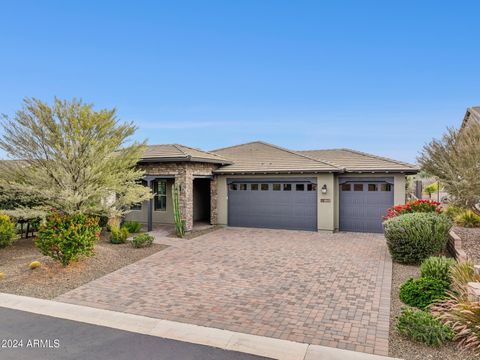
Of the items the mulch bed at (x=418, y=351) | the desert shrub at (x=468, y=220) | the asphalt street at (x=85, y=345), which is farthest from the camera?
the desert shrub at (x=468, y=220)

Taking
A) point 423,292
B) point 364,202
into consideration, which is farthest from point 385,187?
point 423,292

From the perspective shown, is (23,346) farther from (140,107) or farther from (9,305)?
(140,107)

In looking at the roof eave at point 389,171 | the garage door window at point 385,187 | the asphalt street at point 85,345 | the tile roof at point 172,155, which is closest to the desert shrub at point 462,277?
the asphalt street at point 85,345

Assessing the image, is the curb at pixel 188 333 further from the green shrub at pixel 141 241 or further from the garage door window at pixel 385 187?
the garage door window at pixel 385 187

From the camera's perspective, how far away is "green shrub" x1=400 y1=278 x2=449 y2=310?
20.0 feet

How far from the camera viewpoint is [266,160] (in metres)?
17.5

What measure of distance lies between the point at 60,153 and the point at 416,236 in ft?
37.3

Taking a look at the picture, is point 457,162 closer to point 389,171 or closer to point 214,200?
point 389,171

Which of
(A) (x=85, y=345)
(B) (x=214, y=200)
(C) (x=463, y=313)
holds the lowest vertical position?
(A) (x=85, y=345)

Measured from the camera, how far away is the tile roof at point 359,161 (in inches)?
580

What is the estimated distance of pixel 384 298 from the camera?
684 cm

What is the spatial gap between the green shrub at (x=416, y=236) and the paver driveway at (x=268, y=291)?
0.68m

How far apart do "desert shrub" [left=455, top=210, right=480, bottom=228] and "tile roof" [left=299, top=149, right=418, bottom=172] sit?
307 centimetres

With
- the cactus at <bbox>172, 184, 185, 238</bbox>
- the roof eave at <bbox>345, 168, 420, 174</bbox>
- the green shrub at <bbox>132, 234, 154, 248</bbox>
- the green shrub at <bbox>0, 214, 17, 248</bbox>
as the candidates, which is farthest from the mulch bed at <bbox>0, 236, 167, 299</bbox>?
the roof eave at <bbox>345, 168, 420, 174</bbox>
